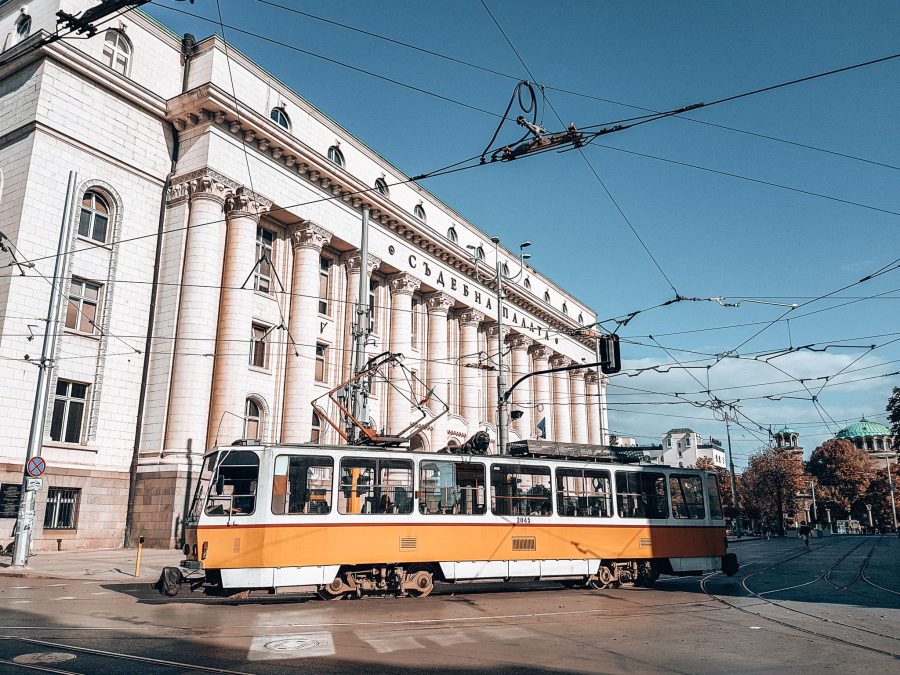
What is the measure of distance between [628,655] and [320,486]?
298 inches

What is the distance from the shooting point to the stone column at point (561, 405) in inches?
2120

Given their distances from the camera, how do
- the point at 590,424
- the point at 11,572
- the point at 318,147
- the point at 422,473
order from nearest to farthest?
the point at 422,473 < the point at 11,572 < the point at 318,147 < the point at 590,424

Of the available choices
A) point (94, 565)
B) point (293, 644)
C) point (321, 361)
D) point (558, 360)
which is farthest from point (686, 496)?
point (558, 360)

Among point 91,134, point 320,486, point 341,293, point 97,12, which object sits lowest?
point 320,486

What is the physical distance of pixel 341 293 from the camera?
3503 cm

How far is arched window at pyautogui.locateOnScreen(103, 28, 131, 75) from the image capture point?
26781 millimetres

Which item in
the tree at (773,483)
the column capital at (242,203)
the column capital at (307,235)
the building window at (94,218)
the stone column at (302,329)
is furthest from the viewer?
the tree at (773,483)

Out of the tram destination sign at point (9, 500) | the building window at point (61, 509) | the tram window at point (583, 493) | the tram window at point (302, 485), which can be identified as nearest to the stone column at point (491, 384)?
the building window at point (61, 509)

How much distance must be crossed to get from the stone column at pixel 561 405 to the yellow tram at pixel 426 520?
1339 inches

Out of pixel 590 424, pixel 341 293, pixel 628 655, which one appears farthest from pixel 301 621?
pixel 590 424

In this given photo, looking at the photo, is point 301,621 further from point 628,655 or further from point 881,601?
point 881,601

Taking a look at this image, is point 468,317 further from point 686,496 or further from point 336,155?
point 686,496

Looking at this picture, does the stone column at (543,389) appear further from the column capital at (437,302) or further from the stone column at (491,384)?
the column capital at (437,302)

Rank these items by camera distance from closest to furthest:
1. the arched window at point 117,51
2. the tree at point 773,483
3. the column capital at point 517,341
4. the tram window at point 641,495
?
the tram window at point 641,495 < the arched window at point 117,51 < the column capital at point 517,341 < the tree at point 773,483
